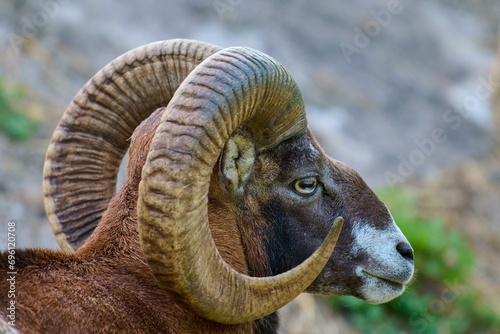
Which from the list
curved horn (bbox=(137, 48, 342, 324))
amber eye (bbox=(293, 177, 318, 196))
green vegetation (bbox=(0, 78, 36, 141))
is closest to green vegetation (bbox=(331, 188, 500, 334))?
green vegetation (bbox=(0, 78, 36, 141))

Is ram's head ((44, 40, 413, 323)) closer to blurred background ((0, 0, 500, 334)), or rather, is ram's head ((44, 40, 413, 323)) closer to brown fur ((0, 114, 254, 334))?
brown fur ((0, 114, 254, 334))

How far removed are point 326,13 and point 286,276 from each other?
15603 mm

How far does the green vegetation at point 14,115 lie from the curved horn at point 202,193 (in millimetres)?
6912

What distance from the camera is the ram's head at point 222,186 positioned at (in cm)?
451

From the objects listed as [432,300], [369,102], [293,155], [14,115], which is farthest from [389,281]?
[369,102]

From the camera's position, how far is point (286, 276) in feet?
15.9

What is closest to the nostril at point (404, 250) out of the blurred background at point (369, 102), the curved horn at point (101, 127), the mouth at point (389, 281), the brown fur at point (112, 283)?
the mouth at point (389, 281)

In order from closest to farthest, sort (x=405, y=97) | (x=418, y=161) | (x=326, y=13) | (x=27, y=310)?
1. (x=27, y=310)
2. (x=418, y=161)
3. (x=405, y=97)
4. (x=326, y=13)

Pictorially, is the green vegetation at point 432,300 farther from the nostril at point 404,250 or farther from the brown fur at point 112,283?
the brown fur at point 112,283

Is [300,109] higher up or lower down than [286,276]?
higher up

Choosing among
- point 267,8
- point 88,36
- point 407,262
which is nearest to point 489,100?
point 267,8

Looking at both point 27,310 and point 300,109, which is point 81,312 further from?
point 300,109

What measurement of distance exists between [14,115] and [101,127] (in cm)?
599

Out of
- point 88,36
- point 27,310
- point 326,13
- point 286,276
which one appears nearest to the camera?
point 27,310
